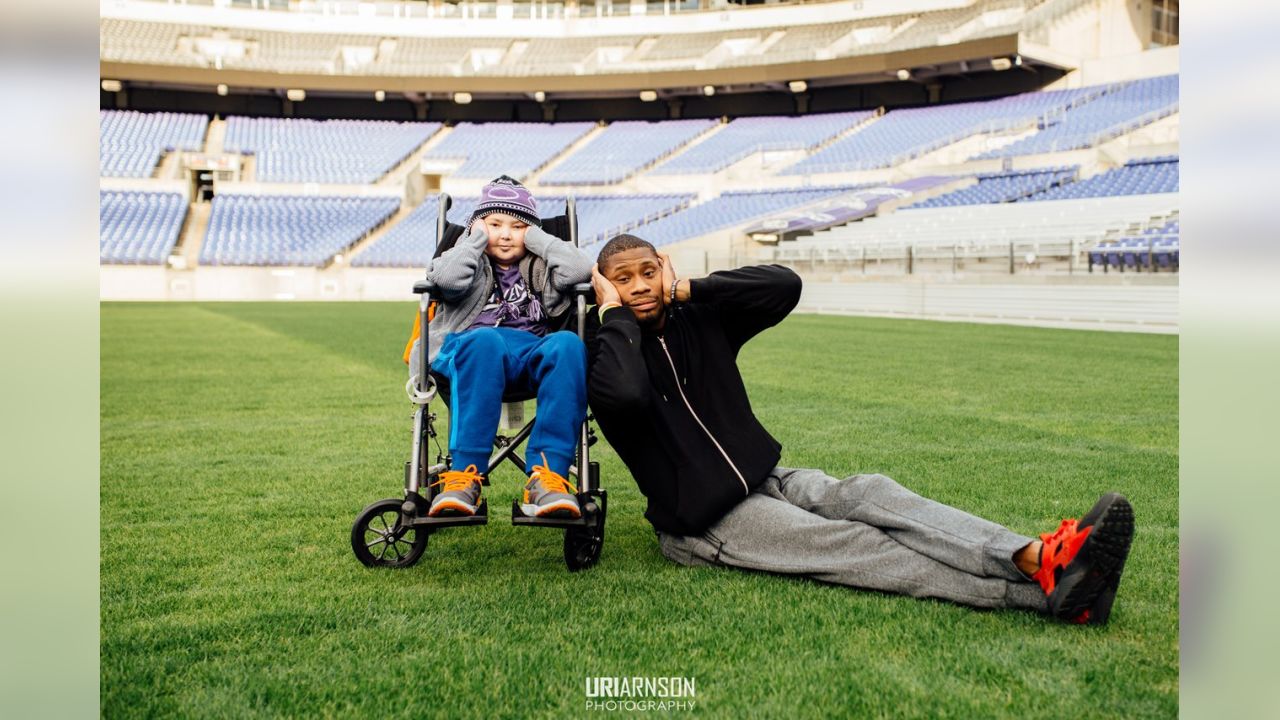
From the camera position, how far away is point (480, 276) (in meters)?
3.88

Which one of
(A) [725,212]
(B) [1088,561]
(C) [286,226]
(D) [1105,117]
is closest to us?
(B) [1088,561]

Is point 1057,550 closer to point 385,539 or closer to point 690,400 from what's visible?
point 690,400

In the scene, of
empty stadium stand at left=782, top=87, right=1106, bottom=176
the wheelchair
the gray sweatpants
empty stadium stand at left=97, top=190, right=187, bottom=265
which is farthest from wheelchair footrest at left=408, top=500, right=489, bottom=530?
empty stadium stand at left=97, top=190, right=187, bottom=265

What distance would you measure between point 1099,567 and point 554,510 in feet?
5.01

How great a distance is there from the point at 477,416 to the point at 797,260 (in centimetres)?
2373

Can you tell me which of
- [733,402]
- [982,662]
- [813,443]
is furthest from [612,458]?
[982,662]

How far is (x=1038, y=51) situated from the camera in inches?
1292

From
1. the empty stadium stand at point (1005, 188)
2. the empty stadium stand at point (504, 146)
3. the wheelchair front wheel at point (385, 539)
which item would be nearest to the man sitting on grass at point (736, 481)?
the wheelchair front wheel at point (385, 539)

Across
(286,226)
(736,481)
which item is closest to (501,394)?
(736,481)

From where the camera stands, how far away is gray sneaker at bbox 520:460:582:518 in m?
3.19

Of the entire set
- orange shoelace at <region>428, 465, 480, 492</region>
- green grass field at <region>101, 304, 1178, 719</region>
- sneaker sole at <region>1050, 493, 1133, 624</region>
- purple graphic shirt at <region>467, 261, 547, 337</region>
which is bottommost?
green grass field at <region>101, 304, 1178, 719</region>

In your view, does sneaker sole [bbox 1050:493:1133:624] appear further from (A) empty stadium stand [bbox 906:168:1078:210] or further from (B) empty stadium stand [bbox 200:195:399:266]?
(B) empty stadium stand [bbox 200:195:399:266]

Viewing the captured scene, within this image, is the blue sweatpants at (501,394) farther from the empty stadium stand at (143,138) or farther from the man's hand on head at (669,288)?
the empty stadium stand at (143,138)
